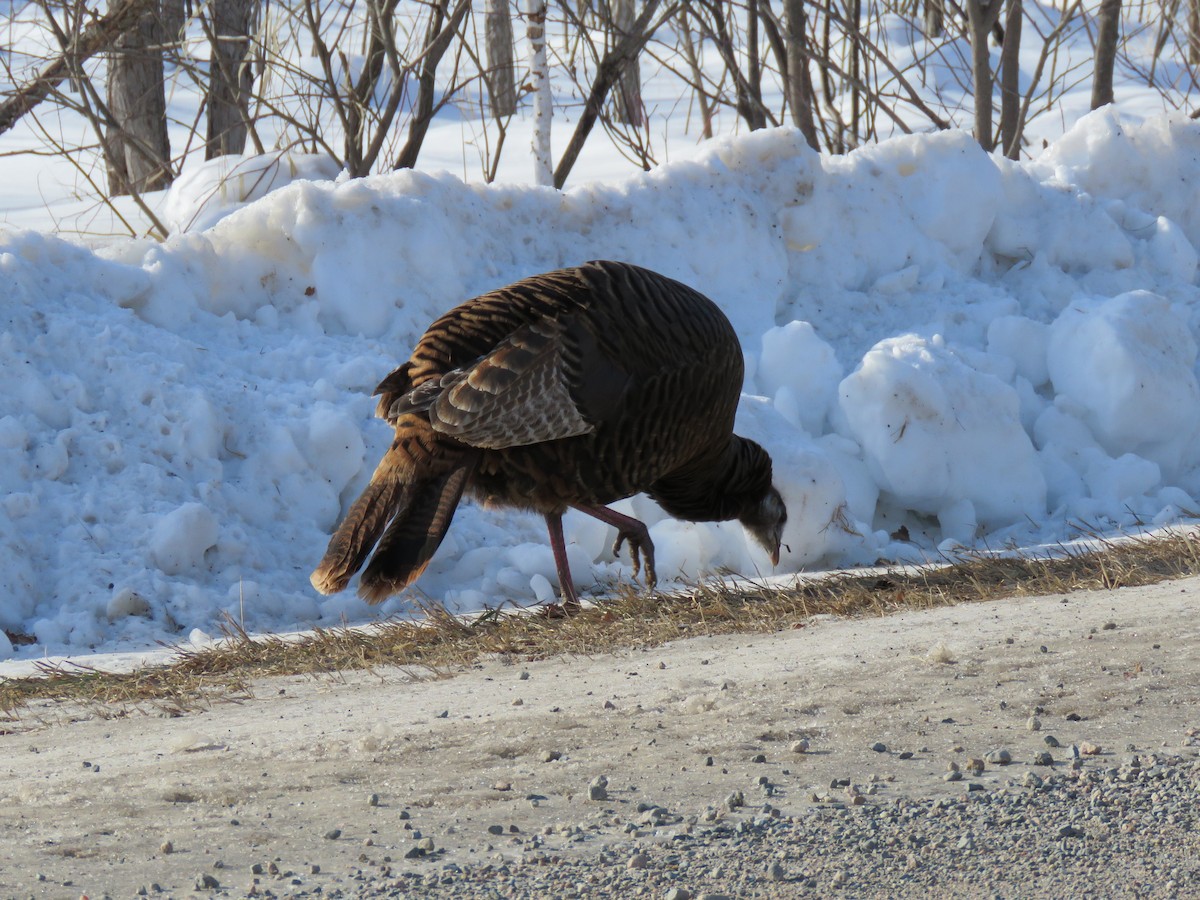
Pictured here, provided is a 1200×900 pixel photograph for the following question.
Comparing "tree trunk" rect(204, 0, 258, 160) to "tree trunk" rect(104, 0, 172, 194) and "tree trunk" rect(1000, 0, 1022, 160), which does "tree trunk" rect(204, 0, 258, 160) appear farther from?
"tree trunk" rect(1000, 0, 1022, 160)

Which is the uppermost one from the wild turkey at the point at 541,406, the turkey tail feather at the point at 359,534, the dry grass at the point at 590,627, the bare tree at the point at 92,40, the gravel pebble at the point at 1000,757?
the bare tree at the point at 92,40

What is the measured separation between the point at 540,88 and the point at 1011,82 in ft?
13.6

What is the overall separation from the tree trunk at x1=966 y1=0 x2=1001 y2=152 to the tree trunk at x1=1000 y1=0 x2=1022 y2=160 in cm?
20

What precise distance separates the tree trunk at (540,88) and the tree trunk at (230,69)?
1915 mm

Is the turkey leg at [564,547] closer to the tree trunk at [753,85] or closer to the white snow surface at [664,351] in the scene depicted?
the white snow surface at [664,351]

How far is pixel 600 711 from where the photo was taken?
12.3 ft

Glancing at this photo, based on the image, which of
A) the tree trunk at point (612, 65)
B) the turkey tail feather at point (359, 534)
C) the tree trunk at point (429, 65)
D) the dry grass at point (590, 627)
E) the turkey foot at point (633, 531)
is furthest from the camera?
the tree trunk at point (612, 65)

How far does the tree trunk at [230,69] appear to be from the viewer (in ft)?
32.1

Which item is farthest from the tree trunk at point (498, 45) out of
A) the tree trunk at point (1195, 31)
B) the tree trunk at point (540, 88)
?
the tree trunk at point (1195, 31)

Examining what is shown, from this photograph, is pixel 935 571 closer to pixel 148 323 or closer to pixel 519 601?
pixel 519 601

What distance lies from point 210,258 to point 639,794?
5.45 meters

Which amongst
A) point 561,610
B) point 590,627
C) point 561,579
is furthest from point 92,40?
point 590,627

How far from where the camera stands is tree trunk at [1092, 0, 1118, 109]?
1124cm

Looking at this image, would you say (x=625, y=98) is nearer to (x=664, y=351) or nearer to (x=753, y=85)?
(x=753, y=85)
